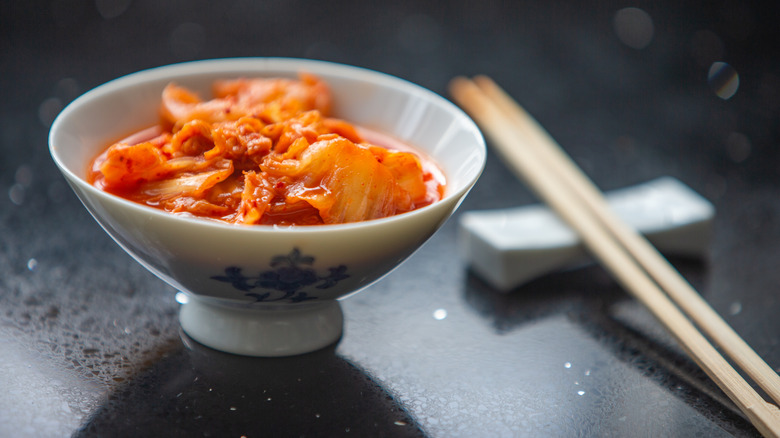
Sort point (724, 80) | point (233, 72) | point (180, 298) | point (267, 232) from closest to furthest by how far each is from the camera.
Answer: point (267, 232)
point (180, 298)
point (233, 72)
point (724, 80)

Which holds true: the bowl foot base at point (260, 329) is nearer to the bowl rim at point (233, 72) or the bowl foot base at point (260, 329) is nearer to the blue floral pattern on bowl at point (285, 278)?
the blue floral pattern on bowl at point (285, 278)

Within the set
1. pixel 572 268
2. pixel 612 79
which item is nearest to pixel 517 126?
pixel 572 268

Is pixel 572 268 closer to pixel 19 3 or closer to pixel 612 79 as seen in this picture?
pixel 612 79

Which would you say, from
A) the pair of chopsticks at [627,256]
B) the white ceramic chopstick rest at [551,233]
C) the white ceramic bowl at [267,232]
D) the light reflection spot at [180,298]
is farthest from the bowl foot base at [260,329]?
the pair of chopsticks at [627,256]

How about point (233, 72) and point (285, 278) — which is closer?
point (285, 278)

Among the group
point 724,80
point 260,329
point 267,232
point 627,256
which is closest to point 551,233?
point 627,256

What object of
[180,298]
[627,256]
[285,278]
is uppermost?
[285,278]

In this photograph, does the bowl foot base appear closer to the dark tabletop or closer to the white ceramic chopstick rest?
the dark tabletop

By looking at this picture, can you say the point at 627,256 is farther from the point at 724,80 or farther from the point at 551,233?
the point at 724,80
